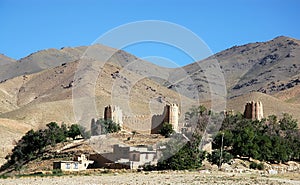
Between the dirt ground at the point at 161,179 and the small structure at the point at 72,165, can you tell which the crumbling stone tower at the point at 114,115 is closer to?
the small structure at the point at 72,165

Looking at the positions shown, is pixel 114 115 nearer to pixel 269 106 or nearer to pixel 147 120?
pixel 147 120

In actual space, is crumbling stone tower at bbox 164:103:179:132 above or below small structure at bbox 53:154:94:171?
above

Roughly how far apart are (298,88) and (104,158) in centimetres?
11561

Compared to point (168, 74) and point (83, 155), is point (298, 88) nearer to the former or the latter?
point (168, 74)

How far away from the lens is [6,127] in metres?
79.9

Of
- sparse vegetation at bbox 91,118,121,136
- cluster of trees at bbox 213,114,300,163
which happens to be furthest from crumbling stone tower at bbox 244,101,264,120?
sparse vegetation at bbox 91,118,121,136

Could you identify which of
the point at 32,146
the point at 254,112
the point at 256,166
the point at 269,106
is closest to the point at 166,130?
the point at 256,166

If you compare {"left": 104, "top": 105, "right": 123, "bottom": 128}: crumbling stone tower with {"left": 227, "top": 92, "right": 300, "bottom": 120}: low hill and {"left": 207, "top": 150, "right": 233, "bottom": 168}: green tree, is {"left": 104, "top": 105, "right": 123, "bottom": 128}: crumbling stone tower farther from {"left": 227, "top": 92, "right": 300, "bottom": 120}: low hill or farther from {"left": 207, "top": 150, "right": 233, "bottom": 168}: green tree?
{"left": 227, "top": 92, "right": 300, "bottom": 120}: low hill

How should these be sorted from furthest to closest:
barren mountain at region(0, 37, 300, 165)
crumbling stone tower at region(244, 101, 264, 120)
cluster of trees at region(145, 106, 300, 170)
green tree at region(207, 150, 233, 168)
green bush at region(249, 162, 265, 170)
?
barren mountain at region(0, 37, 300, 165)
crumbling stone tower at region(244, 101, 264, 120)
green bush at region(249, 162, 265, 170)
green tree at region(207, 150, 233, 168)
cluster of trees at region(145, 106, 300, 170)

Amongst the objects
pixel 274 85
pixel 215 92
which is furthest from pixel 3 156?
pixel 274 85

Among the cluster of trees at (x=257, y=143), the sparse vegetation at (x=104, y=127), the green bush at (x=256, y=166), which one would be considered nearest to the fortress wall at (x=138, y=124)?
the sparse vegetation at (x=104, y=127)

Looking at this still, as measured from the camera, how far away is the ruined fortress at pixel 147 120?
60556mm

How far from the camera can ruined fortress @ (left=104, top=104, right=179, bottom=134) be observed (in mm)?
60556

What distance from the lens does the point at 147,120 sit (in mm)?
63438
